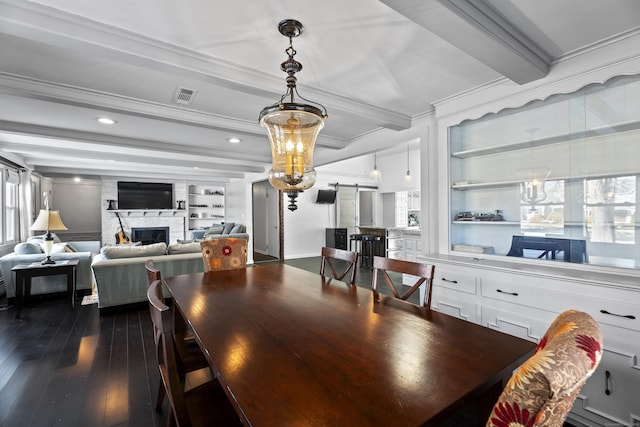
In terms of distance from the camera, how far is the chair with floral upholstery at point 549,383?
51 centimetres

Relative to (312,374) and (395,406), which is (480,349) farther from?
(312,374)

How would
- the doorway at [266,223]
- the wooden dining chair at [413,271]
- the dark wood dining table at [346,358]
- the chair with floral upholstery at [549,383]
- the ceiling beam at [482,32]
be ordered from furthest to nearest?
the doorway at [266,223] → the wooden dining chair at [413,271] → the ceiling beam at [482,32] → the dark wood dining table at [346,358] → the chair with floral upholstery at [549,383]

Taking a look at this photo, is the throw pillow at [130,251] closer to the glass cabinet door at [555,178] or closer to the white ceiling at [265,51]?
the white ceiling at [265,51]

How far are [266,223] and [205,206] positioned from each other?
8.04 ft

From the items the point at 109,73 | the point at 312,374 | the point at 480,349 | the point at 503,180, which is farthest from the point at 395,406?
the point at 109,73

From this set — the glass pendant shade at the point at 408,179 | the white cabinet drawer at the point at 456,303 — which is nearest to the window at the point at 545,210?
the white cabinet drawer at the point at 456,303

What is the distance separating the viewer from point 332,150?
5062mm

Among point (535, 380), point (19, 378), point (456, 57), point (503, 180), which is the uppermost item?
point (456, 57)

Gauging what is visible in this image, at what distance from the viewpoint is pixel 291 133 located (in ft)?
5.83

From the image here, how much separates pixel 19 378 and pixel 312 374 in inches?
106

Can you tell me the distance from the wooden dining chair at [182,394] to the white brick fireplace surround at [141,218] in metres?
8.53

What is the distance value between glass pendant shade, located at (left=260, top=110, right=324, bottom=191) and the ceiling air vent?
4.32 feet

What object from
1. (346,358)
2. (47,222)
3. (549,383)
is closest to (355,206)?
(47,222)

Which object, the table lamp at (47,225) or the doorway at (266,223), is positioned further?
the doorway at (266,223)
